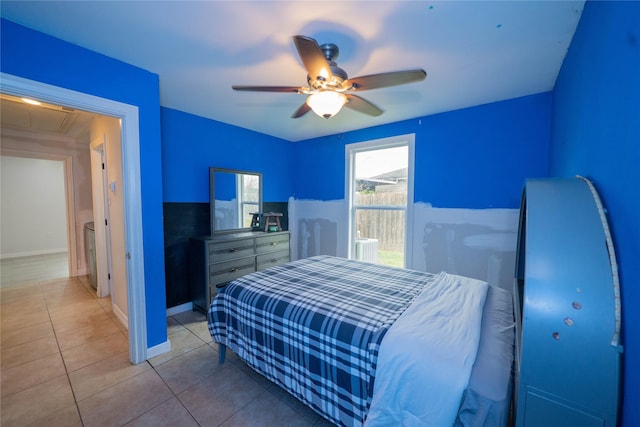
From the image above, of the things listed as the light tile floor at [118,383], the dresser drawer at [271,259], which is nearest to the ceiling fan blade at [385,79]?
the light tile floor at [118,383]

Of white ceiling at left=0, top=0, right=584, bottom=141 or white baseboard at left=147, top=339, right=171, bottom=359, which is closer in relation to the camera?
white ceiling at left=0, top=0, right=584, bottom=141

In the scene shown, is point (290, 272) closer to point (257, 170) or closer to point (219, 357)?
point (219, 357)

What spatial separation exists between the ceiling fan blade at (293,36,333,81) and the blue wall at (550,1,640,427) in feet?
3.71

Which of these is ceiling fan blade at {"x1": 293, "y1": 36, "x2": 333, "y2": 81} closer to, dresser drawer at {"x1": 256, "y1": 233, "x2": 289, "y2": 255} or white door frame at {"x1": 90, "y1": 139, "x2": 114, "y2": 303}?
dresser drawer at {"x1": 256, "y1": 233, "x2": 289, "y2": 255}

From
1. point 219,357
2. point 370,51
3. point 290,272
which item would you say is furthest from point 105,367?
point 370,51

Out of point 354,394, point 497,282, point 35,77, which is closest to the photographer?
point 354,394

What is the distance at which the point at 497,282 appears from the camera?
8.38 ft

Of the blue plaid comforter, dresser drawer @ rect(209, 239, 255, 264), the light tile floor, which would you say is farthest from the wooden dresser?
the blue plaid comforter

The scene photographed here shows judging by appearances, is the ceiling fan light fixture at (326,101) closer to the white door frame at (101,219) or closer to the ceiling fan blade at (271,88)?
the ceiling fan blade at (271,88)

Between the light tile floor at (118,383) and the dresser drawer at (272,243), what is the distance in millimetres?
1138

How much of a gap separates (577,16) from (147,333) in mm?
3654

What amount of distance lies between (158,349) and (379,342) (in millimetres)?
2022

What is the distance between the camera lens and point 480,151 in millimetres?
2633

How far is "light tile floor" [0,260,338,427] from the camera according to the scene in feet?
4.95
